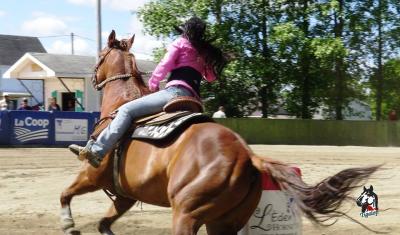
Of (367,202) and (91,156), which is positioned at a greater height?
(91,156)

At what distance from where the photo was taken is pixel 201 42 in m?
5.99

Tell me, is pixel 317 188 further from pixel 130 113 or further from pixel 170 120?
pixel 130 113

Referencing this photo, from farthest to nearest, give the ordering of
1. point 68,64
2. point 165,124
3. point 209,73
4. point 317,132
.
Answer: point 68,64, point 317,132, point 209,73, point 165,124

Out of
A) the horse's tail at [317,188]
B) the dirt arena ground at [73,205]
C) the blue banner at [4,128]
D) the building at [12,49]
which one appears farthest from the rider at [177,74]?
the building at [12,49]

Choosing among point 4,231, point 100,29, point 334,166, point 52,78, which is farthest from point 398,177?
point 52,78

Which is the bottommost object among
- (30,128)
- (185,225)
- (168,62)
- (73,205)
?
(73,205)

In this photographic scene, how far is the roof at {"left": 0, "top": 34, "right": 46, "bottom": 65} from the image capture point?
62.6m

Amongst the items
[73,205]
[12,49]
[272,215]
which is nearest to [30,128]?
[73,205]

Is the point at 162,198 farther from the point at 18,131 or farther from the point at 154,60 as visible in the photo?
the point at 154,60

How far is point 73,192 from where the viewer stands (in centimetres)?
671

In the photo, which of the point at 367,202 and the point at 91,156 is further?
the point at 367,202

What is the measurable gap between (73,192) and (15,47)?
62.0 meters

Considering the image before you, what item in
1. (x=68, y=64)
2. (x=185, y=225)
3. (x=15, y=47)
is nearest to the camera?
(x=185, y=225)

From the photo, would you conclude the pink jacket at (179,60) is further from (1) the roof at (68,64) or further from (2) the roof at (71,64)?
(1) the roof at (68,64)
